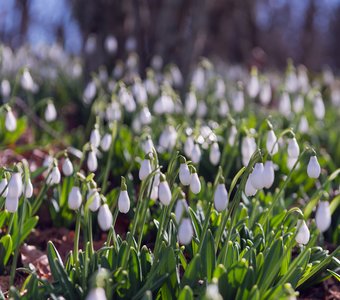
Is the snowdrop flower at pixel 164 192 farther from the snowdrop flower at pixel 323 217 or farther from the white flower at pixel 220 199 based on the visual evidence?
the snowdrop flower at pixel 323 217

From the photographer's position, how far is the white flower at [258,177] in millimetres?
1982

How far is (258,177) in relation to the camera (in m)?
1.98

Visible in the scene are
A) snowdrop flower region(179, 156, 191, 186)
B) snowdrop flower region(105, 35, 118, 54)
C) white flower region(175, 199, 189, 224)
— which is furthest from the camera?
snowdrop flower region(105, 35, 118, 54)

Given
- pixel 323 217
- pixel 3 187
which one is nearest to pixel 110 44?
pixel 3 187

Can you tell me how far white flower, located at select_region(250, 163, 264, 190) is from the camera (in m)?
1.98

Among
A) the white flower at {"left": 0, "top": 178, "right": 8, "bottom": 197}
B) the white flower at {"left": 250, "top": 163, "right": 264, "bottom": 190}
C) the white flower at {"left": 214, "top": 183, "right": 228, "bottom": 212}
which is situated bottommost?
the white flower at {"left": 0, "top": 178, "right": 8, "bottom": 197}

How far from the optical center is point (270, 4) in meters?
21.1

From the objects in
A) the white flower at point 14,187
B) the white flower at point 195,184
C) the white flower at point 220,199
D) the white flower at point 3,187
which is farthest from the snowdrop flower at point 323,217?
the white flower at point 3,187

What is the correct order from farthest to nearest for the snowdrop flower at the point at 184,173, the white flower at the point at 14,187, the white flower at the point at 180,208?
the snowdrop flower at the point at 184,173 → the white flower at the point at 14,187 → the white flower at the point at 180,208

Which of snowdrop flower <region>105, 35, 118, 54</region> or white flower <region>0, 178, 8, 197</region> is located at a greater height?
white flower <region>0, 178, 8, 197</region>

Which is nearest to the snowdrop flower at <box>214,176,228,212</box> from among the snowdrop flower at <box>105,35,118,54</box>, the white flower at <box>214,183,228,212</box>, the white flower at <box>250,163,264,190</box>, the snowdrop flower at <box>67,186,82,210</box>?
the white flower at <box>214,183,228,212</box>

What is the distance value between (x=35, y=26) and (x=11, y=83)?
607 inches

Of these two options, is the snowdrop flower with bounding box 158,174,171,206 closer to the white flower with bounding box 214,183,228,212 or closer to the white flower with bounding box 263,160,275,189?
the white flower with bounding box 214,183,228,212

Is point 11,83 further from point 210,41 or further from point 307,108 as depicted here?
point 210,41
